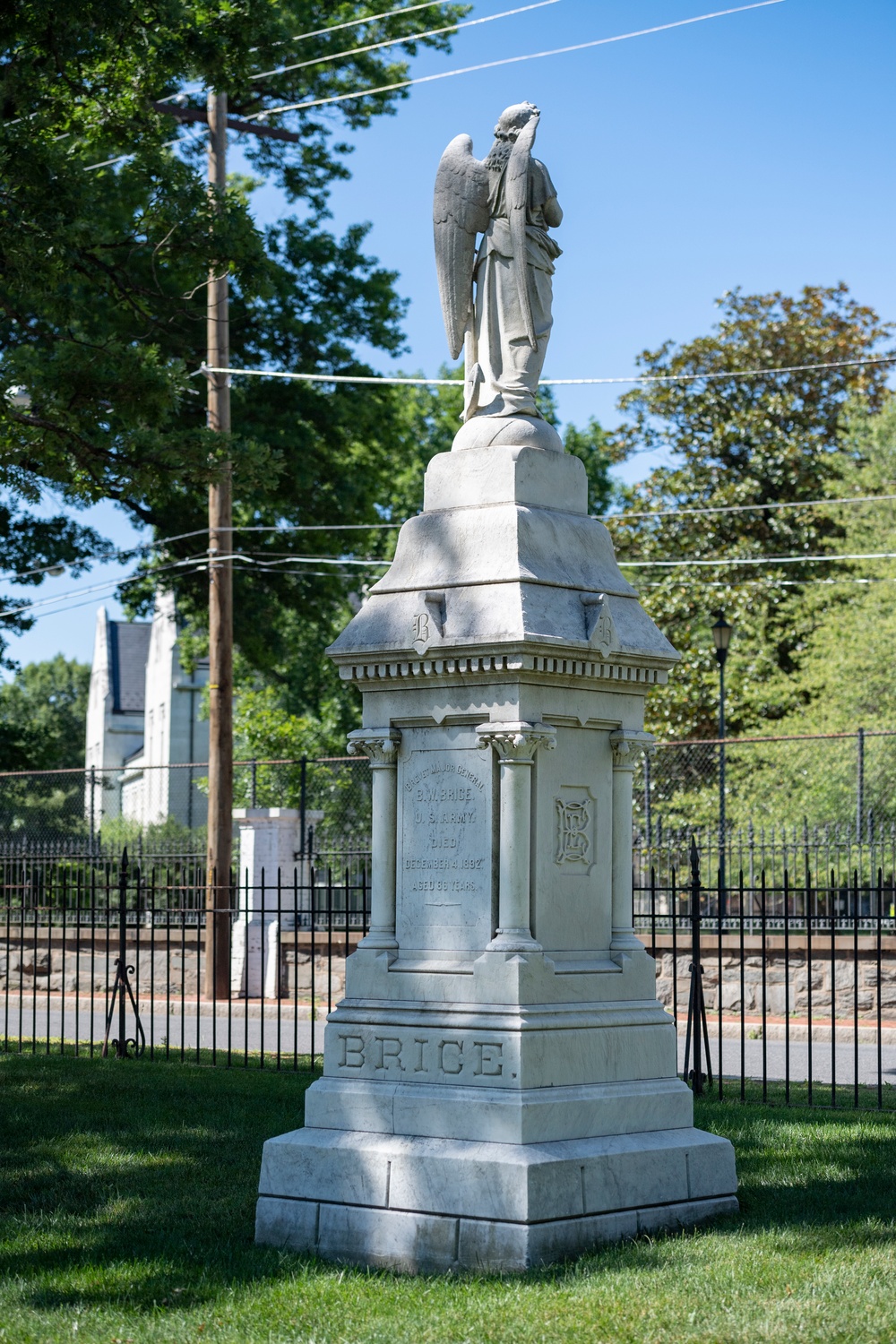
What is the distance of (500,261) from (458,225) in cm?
26

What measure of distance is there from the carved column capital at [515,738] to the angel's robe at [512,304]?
164cm

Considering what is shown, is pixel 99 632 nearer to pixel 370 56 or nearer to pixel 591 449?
pixel 591 449

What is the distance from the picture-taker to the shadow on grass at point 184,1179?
6.44 m

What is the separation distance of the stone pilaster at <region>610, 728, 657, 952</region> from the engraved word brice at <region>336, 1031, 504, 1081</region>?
93 cm

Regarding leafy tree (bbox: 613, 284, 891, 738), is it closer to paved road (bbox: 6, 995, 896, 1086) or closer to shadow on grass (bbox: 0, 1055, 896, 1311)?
paved road (bbox: 6, 995, 896, 1086)

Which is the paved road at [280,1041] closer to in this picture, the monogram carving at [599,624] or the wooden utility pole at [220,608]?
the wooden utility pole at [220,608]

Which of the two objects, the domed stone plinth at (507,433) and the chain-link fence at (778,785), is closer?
the domed stone plinth at (507,433)

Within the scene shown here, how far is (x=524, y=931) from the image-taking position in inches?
271

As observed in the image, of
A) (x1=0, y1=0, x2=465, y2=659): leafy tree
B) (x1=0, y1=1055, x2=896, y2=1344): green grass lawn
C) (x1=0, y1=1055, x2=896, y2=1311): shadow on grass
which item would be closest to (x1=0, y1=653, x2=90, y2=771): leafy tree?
(x1=0, y1=0, x2=465, y2=659): leafy tree

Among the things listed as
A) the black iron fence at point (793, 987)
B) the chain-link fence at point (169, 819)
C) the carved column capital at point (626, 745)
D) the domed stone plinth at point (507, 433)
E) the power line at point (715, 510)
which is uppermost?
the power line at point (715, 510)

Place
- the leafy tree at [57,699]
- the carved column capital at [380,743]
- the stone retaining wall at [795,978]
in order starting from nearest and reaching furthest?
the carved column capital at [380,743], the stone retaining wall at [795,978], the leafy tree at [57,699]

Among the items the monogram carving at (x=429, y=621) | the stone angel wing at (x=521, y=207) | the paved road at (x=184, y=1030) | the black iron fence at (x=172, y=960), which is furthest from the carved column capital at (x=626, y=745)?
the black iron fence at (x=172, y=960)

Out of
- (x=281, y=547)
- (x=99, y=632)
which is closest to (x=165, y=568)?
(x=281, y=547)

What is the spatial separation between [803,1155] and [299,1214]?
9.96ft
